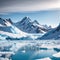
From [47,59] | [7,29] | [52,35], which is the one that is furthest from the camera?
[7,29]

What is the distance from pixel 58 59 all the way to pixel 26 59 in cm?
434

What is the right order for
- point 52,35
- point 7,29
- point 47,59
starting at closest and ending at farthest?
1. point 47,59
2. point 52,35
3. point 7,29

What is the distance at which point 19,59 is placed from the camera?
2592 cm

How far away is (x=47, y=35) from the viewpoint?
345 ft

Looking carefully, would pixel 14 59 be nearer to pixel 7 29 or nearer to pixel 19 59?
pixel 19 59

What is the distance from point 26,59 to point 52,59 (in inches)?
139

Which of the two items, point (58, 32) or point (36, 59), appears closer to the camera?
point (36, 59)

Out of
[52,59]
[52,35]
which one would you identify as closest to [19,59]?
[52,59]

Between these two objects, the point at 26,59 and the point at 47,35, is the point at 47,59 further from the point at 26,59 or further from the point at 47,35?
the point at 47,35

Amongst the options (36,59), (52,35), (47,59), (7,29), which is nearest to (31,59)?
(36,59)

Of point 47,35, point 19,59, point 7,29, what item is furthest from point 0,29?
point 19,59

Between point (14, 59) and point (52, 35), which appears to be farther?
point (52, 35)

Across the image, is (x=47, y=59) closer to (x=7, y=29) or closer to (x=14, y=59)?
(x=14, y=59)

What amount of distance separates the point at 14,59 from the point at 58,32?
255 ft
